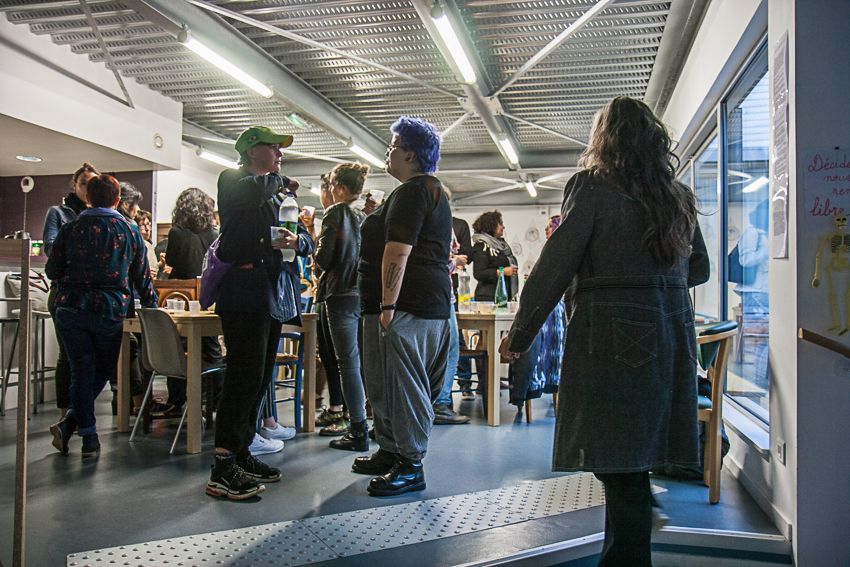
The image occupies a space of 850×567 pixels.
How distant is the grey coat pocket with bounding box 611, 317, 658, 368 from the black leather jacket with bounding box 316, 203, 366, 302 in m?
2.12

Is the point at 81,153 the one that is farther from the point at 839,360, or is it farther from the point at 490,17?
the point at 839,360

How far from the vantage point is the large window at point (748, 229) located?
3.47 meters

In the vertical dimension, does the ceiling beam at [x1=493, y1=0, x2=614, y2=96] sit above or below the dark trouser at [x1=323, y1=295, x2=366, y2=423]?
above

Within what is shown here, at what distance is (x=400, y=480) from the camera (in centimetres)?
269

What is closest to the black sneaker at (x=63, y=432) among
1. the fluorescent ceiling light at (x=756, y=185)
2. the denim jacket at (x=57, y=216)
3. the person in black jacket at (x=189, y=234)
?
the person in black jacket at (x=189, y=234)

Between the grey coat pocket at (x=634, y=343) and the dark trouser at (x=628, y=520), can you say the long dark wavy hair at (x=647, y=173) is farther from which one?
the dark trouser at (x=628, y=520)

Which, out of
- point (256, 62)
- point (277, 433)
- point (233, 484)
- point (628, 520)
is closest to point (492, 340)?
point (277, 433)

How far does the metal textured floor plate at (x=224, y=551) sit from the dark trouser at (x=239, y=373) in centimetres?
47

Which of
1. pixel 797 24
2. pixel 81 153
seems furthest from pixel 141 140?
pixel 797 24

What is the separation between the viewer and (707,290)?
564 cm

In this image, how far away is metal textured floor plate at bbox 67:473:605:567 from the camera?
1.99 m

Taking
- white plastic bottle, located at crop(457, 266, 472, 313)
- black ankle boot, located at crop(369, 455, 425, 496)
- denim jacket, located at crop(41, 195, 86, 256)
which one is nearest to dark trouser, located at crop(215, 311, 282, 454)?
black ankle boot, located at crop(369, 455, 425, 496)

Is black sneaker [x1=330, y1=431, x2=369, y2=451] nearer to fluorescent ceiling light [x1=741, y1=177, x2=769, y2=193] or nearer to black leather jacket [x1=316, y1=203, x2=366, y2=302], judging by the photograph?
black leather jacket [x1=316, y1=203, x2=366, y2=302]

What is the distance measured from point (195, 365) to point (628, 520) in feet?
8.46
